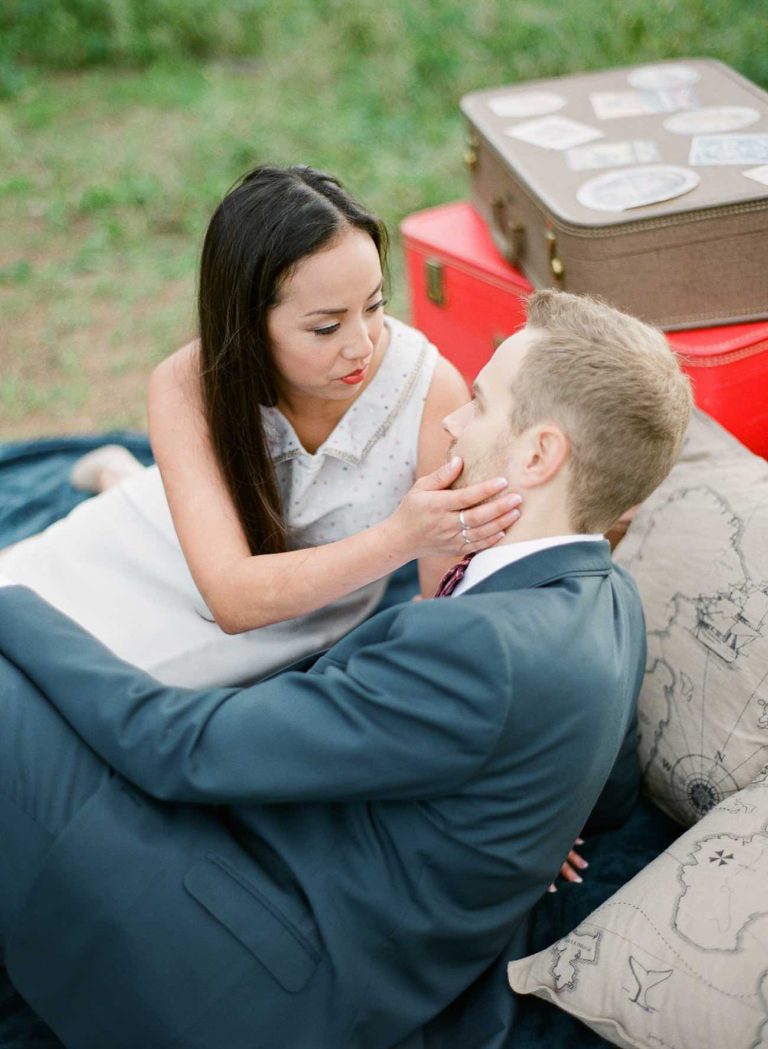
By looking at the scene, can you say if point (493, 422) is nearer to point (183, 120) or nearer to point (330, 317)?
point (330, 317)

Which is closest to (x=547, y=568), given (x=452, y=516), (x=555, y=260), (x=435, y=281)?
(x=452, y=516)

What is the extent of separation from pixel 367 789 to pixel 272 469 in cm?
89

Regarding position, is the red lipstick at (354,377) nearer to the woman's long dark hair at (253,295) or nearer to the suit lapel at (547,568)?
the woman's long dark hair at (253,295)

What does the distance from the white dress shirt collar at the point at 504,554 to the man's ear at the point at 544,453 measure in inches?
3.5

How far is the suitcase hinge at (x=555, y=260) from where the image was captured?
2.58 metres

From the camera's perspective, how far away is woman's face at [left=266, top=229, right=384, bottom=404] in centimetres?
199

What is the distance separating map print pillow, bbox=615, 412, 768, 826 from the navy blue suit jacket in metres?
0.33

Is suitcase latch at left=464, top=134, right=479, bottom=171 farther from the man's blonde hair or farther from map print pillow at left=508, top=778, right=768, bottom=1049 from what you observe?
map print pillow at left=508, top=778, right=768, bottom=1049

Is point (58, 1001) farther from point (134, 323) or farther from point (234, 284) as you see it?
point (134, 323)

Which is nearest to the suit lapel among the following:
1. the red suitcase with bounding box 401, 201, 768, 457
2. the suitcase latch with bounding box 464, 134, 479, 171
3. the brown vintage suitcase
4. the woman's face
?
the woman's face

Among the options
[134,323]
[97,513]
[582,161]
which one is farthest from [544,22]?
[97,513]

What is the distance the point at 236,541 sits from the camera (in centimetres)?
217

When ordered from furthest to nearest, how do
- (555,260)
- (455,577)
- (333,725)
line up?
(555,260)
(455,577)
(333,725)

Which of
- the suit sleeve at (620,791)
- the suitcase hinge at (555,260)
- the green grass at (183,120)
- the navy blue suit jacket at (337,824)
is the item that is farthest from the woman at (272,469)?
the green grass at (183,120)
